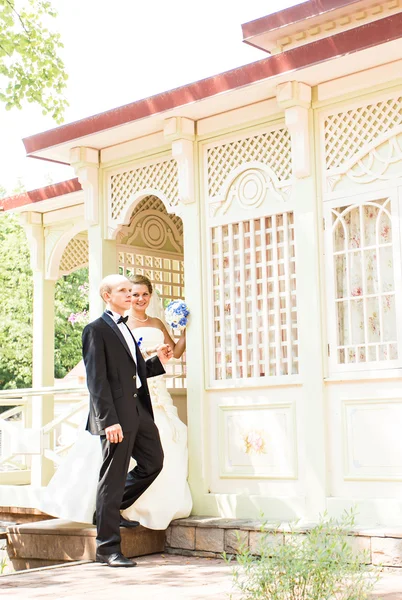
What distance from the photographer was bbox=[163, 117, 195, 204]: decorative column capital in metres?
7.21

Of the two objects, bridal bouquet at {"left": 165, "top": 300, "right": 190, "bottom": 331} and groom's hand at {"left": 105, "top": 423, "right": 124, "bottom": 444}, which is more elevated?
bridal bouquet at {"left": 165, "top": 300, "right": 190, "bottom": 331}

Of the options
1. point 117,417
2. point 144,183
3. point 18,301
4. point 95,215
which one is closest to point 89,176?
point 95,215

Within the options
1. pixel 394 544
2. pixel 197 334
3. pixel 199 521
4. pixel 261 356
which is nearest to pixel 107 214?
pixel 197 334

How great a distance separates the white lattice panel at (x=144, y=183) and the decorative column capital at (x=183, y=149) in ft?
0.80

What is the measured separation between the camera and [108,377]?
6156mm

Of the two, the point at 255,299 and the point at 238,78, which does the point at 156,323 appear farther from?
the point at 238,78

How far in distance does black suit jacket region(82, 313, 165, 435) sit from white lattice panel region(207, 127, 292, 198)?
1750mm

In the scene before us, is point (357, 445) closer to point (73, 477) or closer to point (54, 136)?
point (73, 477)

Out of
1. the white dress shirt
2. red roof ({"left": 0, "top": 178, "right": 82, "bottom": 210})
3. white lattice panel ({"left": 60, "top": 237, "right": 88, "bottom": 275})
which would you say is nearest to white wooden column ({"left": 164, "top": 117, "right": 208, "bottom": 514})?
the white dress shirt

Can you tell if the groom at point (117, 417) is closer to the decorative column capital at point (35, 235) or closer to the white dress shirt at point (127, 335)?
the white dress shirt at point (127, 335)

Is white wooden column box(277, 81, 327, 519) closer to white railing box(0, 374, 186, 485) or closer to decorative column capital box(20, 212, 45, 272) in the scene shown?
white railing box(0, 374, 186, 485)

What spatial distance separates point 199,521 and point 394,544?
1.69 metres

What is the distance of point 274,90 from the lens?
21.6ft

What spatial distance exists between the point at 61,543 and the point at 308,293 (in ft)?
9.09
